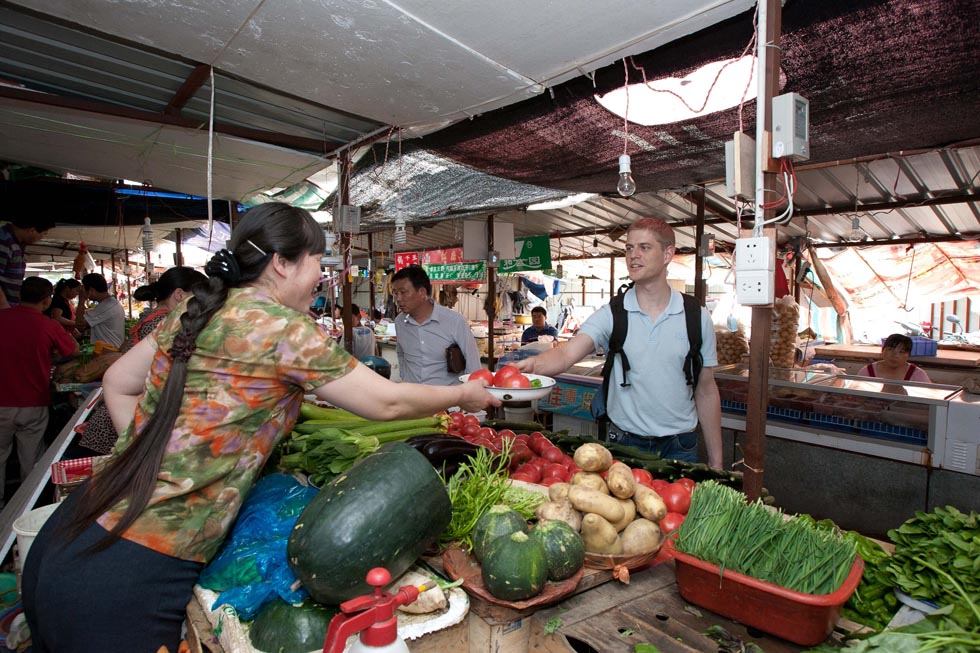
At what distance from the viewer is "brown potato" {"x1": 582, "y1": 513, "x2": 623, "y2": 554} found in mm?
1871

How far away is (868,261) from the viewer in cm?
1127

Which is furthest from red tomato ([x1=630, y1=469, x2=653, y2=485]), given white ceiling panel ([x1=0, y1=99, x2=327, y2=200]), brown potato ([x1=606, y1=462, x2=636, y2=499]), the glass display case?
white ceiling panel ([x1=0, y1=99, x2=327, y2=200])

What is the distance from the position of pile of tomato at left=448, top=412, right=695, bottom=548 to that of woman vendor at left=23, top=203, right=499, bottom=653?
103 centimetres

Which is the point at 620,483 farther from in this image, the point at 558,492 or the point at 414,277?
the point at 414,277

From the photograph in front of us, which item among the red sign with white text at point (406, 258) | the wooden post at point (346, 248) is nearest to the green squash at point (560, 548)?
the wooden post at point (346, 248)

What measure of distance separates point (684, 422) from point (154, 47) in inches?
161

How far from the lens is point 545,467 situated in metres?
2.68

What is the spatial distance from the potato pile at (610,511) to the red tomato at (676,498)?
222mm

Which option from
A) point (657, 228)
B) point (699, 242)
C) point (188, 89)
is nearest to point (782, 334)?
point (699, 242)

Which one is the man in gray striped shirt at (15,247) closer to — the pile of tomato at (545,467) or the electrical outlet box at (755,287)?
the pile of tomato at (545,467)

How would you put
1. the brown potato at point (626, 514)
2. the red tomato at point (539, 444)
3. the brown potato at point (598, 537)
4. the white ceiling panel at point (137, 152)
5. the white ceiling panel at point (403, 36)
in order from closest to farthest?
the brown potato at point (598, 537)
the brown potato at point (626, 514)
the white ceiling panel at point (403, 36)
the red tomato at point (539, 444)
the white ceiling panel at point (137, 152)

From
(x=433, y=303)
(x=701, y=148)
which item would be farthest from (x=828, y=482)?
(x=433, y=303)

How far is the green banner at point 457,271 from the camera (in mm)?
14915

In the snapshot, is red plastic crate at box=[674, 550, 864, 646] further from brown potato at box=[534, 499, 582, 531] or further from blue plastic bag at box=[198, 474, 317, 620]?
blue plastic bag at box=[198, 474, 317, 620]
